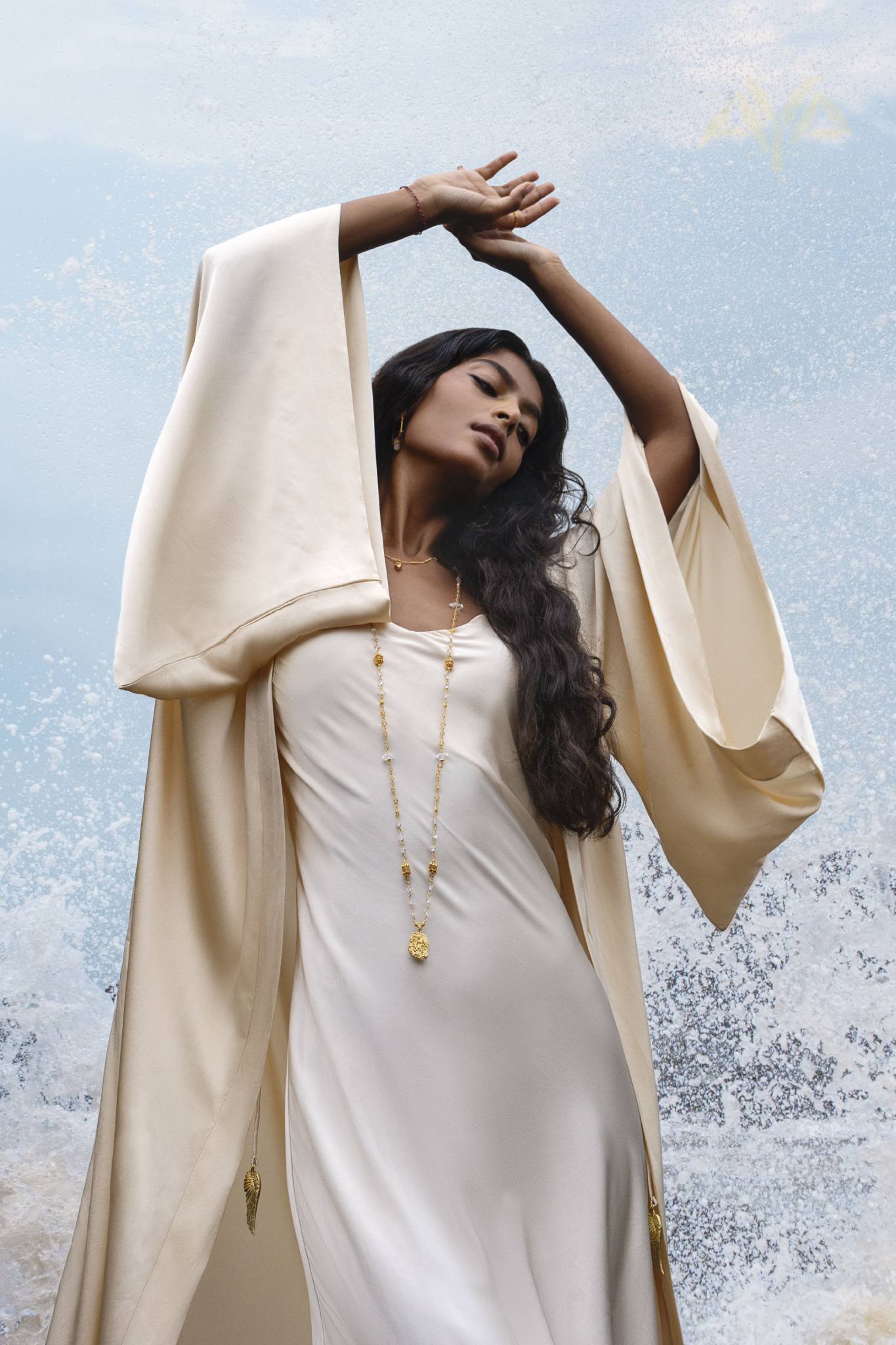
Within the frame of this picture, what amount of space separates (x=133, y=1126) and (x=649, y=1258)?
0.53 metres

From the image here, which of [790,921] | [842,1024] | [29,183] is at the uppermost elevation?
[29,183]

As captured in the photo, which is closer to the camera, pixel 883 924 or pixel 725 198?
pixel 883 924

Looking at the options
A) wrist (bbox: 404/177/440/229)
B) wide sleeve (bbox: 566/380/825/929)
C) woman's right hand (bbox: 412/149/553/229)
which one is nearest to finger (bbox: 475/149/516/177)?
woman's right hand (bbox: 412/149/553/229)

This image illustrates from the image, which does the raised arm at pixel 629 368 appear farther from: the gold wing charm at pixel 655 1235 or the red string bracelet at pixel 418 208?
the gold wing charm at pixel 655 1235

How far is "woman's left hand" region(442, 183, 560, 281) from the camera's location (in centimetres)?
167

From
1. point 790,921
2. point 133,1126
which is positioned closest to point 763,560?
point 790,921

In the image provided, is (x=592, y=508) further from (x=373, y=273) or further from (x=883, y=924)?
(x=373, y=273)

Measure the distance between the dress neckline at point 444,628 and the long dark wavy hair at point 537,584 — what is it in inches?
0.5

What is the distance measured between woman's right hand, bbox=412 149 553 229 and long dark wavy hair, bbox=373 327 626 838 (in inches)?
5.1

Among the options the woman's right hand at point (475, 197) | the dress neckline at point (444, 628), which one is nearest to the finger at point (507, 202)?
the woman's right hand at point (475, 197)

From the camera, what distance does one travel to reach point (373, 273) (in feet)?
11.6

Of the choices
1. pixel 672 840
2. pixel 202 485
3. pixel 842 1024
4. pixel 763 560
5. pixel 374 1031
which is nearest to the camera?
pixel 374 1031

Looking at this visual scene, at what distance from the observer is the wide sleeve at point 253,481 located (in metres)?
1.46

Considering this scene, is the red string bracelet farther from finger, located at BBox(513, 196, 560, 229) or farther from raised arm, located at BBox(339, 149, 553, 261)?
finger, located at BBox(513, 196, 560, 229)
